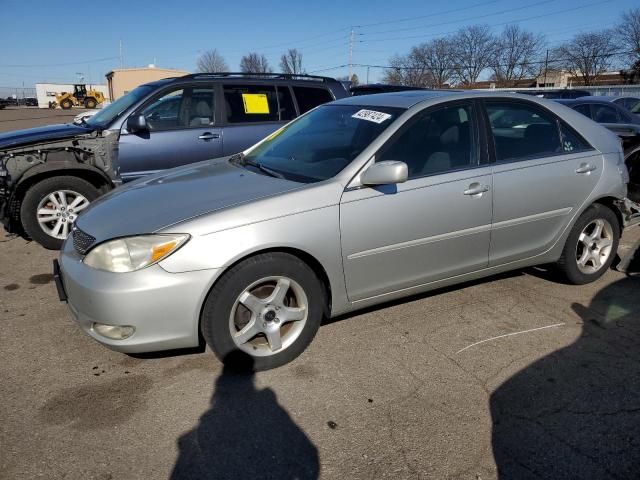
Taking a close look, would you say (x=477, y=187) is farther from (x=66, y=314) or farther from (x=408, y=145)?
(x=66, y=314)

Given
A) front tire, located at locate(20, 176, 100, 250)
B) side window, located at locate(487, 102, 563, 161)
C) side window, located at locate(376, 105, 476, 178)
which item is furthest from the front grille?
side window, located at locate(487, 102, 563, 161)

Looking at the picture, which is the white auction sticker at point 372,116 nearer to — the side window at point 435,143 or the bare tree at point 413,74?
the side window at point 435,143

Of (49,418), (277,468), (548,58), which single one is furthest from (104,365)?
(548,58)

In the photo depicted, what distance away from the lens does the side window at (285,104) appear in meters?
6.49

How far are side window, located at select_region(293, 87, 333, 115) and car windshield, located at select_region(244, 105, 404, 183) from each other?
2.50 metres

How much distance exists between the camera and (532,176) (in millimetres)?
3676

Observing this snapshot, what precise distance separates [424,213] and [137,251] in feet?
5.82

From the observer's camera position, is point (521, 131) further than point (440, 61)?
No

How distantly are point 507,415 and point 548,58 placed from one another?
71329mm

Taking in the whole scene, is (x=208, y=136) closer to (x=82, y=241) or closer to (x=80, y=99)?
(x=82, y=241)

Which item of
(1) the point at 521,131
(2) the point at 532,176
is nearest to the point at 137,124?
(1) the point at 521,131

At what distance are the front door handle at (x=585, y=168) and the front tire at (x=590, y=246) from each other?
1.05 ft

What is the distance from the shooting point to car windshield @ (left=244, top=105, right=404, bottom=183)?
3.26m

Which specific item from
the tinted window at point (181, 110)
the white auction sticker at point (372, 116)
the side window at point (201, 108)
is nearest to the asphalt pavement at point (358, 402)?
the white auction sticker at point (372, 116)
